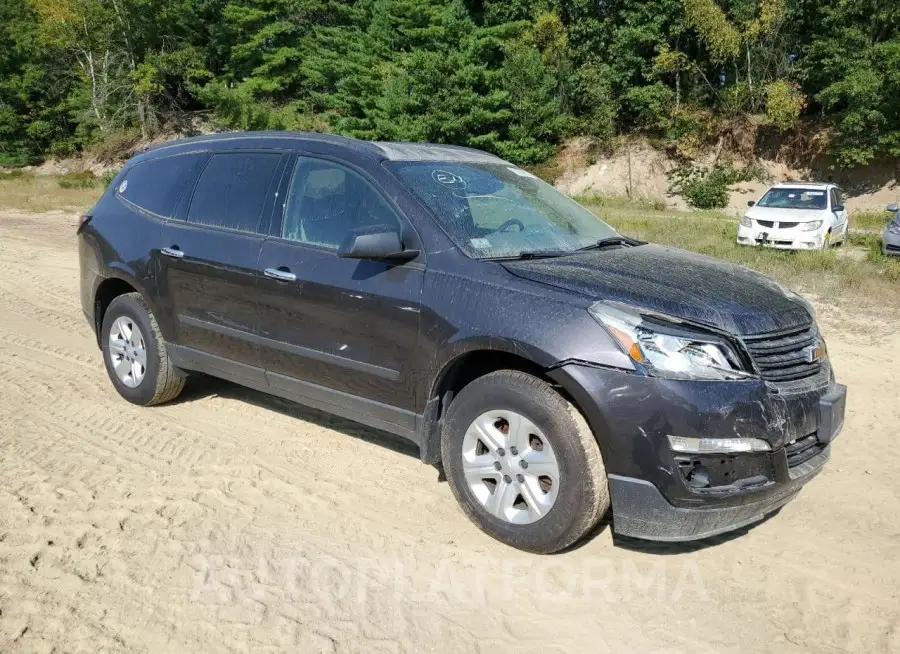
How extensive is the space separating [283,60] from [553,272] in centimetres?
4930

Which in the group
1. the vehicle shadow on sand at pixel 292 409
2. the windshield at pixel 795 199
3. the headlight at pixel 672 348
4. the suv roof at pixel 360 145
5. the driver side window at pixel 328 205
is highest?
the suv roof at pixel 360 145

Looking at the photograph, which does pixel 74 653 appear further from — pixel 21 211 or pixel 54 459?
pixel 21 211

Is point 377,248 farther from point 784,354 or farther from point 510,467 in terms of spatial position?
point 784,354

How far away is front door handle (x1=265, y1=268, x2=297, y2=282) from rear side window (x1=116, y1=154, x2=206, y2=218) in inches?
47.6

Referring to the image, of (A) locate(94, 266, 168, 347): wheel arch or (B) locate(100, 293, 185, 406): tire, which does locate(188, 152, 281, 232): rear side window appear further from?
(B) locate(100, 293, 185, 406): tire

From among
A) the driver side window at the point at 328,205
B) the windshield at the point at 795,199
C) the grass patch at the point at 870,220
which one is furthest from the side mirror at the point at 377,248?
the grass patch at the point at 870,220

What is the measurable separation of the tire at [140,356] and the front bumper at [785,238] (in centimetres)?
1272

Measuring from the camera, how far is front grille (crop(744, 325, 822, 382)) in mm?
3309

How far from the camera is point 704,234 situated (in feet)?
59.1

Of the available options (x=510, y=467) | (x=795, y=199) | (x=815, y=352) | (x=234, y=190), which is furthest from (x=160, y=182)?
(x=795, y=199)

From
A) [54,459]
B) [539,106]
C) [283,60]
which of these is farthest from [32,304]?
[283,60]

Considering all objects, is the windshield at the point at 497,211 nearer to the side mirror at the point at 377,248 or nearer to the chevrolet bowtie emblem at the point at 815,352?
the side mirror at the point at 377,248

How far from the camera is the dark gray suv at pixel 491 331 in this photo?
3186 mm

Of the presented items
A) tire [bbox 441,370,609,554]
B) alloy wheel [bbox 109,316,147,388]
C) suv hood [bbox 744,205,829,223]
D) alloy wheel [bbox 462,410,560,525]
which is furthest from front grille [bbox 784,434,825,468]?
suv hood [bbox 744,205,829,223]
